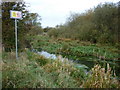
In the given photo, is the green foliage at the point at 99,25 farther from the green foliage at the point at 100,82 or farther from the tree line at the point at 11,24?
the green foliage at the point at 100,82

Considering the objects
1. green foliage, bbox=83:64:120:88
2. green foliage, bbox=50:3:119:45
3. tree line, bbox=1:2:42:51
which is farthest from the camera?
green foliage, bbox=50:3:119:45

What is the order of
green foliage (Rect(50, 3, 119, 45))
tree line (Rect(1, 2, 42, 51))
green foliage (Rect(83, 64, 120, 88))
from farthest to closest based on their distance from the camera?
green foliage (Rect(50, 3, 119, 45)), tree line (Rect(1, 2, 42, 51)), green foliage (Rect(83, 64, 120, 88))

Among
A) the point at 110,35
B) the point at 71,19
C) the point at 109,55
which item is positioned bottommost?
the point at 109,55

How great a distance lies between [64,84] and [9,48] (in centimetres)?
391

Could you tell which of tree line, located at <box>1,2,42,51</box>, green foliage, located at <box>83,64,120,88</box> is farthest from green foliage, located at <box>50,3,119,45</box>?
green foliage, located at <box>83,64,120,88</box>

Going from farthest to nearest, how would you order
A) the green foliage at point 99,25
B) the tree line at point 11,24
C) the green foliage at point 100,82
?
the green foliage at point 99,25, the tree line at point 11,24, the green foliage at point 100,82

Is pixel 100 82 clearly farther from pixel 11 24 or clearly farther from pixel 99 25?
pixel 99 25

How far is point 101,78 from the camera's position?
2340mm

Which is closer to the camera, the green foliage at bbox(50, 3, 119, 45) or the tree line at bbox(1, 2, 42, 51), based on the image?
the tree line at bbox(1, 2, 42, 51)

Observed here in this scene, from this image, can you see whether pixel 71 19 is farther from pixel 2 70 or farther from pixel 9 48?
pixel 2 70

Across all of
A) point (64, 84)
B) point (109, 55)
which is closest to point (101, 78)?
point (64, 84)

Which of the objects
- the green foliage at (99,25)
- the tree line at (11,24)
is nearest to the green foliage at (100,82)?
the tree line at (11,24)

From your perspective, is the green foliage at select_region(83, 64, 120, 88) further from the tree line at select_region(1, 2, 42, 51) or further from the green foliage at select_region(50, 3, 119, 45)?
the green foliage at select_region(50, 3, 119, 45)

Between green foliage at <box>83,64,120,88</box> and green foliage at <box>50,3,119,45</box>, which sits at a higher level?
green foliage at <box>50,3,119,45</box>
